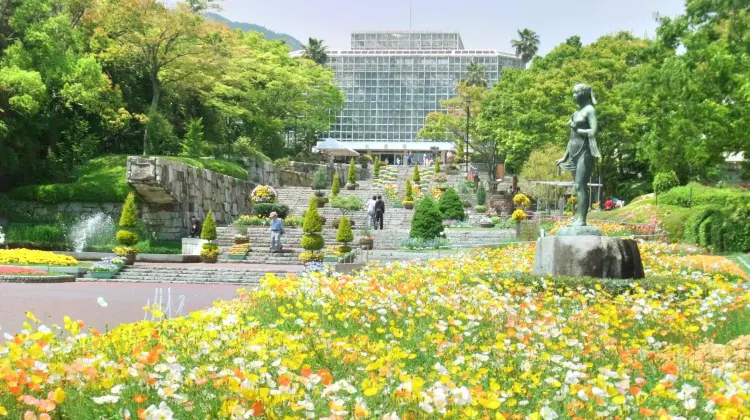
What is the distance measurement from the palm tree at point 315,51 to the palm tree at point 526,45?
23.0 m

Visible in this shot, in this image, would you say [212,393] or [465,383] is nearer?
[212,393]

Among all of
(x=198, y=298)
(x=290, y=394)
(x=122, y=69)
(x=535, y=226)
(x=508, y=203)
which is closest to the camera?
(x=290, y=394)

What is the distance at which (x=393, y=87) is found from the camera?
89.7 m

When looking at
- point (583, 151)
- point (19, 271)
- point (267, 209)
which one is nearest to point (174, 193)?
point (267, 209)

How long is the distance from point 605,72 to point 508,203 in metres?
8.67

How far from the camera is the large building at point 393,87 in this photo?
292 ft

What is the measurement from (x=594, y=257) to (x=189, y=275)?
477 inches

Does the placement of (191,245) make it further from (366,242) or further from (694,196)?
(694,196)

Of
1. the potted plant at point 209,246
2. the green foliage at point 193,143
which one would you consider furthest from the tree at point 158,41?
the potted plant at point 209,246

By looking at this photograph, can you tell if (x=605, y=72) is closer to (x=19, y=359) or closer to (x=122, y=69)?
(x=122, y=69)

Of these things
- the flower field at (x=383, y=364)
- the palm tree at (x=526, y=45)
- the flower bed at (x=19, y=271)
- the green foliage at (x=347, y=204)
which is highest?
the palm tree at (x=526, y=45)

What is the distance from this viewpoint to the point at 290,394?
3.66 m

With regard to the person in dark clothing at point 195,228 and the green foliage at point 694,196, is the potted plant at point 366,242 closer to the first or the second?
the person in dark clothing at point 195,228

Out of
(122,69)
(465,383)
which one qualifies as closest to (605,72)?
(122,69)
